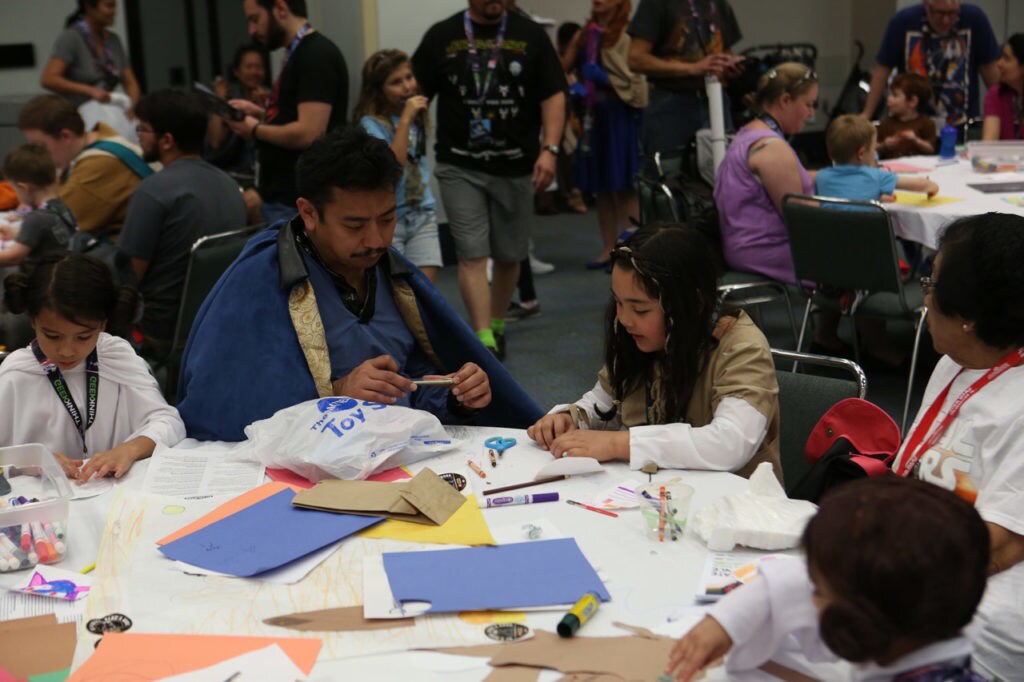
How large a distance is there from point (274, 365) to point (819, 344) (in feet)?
10.8

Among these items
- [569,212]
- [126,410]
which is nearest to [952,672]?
[126,410]

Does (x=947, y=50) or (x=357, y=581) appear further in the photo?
(x=947, y=50)

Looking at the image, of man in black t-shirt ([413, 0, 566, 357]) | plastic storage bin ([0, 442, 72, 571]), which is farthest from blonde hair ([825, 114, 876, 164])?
plastic storage bin ([0, 442, 72, 571])

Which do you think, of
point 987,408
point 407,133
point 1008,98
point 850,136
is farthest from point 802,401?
point 1008,98

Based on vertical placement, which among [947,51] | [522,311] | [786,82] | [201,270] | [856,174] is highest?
[947,51]

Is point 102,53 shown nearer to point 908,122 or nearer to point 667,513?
point 908,122

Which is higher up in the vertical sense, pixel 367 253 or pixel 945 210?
pixel 367 253

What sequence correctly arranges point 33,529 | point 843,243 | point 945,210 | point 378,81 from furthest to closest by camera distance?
1. point 378,81
2. point 945,210
3. point 843,243
4. point 33,529

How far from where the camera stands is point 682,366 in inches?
88.4

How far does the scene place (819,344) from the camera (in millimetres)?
5102

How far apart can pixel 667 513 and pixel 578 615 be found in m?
0.34

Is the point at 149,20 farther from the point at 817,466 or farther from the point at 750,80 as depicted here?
the point at 817,466

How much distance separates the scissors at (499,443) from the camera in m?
2.23

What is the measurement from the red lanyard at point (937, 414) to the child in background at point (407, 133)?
3139 mm
